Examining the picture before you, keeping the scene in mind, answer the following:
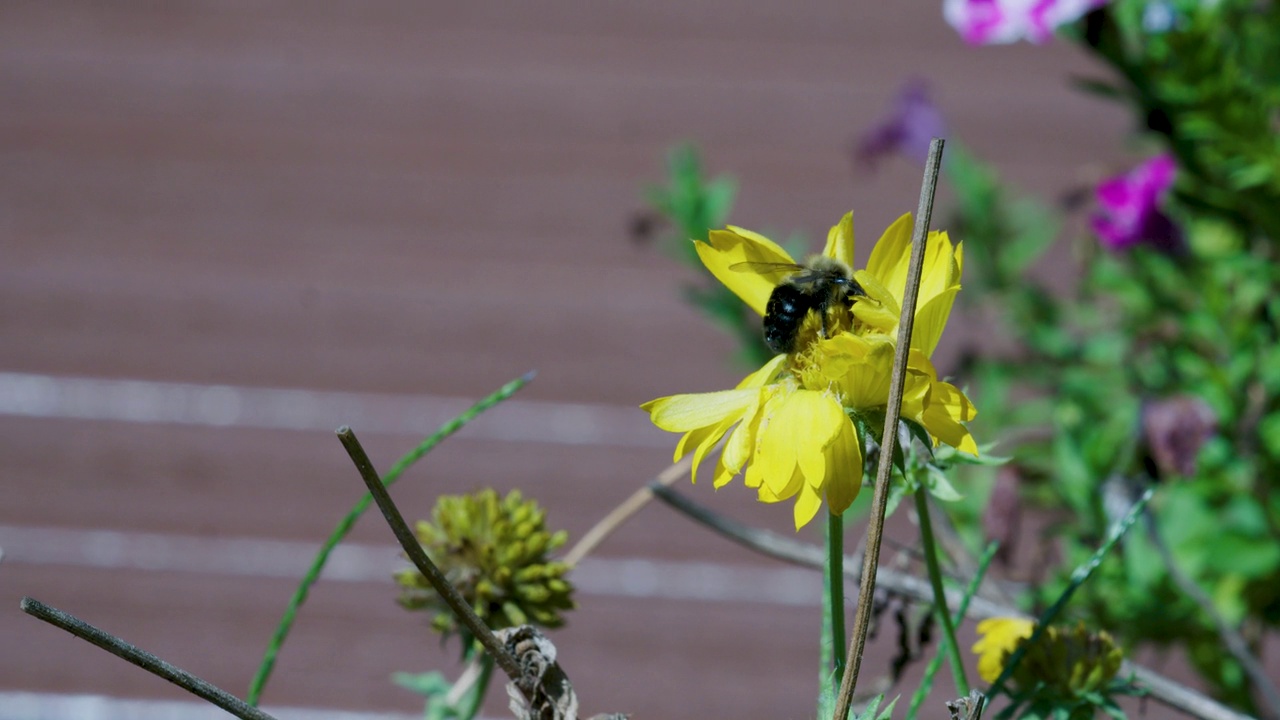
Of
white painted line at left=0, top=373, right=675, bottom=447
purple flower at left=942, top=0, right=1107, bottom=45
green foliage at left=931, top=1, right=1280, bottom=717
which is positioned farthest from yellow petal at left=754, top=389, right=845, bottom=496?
white painted line at left=0, top=373, right=675, bottom=447

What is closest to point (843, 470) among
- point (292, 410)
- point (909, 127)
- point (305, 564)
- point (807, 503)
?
point (807, 503)

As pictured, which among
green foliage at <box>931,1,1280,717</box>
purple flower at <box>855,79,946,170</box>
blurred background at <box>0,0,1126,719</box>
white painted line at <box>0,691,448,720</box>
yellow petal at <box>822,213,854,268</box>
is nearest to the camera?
yellow petal at <box>822,213,854,268</box>

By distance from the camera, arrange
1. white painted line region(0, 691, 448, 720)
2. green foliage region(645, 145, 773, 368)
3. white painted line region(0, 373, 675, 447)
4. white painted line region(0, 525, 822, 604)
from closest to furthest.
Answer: green foliage region(645, 145, 773, 368), white painted line region(0, 691, 448, 720), white painted line region(0, 525, 822, 604), white painted line region(0, 373, 675, 447)

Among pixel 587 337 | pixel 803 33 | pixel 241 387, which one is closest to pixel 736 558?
pixel 587 337

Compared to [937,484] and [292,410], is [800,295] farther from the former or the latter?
[292,410]

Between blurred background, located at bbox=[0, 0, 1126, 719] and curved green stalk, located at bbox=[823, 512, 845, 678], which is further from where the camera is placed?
blurred background, located at bbox=[0, 0, 1126, 719]

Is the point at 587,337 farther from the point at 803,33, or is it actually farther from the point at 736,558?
the point at 803,33

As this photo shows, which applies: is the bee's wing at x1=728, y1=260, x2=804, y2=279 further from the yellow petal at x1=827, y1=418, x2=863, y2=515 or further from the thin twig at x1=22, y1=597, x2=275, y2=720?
the thin twig at x1=22, y1=597, x2=275, y2=720
